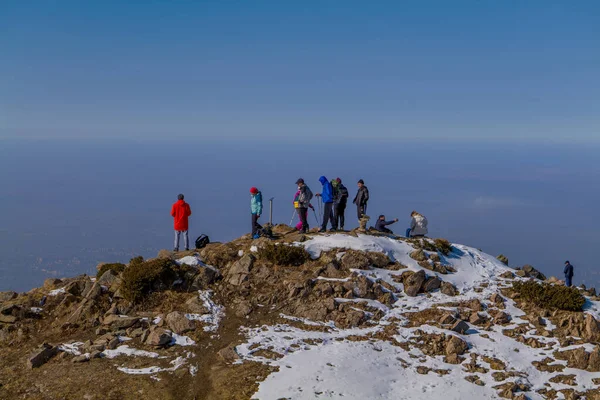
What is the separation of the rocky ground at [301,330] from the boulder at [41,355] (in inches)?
1.7

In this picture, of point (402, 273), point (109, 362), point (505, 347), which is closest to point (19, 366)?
point (109, 362)

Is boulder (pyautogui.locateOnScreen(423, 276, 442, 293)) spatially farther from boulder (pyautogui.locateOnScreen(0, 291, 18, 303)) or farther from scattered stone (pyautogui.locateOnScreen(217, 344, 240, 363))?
boulder (pyautogui.locateOnScreen(0, 291, 18, 303))

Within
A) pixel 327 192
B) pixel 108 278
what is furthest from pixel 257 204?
pixel 108 278

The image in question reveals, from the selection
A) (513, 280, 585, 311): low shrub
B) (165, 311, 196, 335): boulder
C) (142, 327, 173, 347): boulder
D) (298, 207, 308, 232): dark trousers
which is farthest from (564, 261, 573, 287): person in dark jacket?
(142, 327, 173, 347): boulder

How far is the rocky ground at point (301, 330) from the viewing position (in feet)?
40.4

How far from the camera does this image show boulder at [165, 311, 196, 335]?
15.0 m

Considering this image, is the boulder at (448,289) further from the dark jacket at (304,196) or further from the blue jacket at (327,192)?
the dark jacket at (304,196)

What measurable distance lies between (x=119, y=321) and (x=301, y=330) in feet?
21.1

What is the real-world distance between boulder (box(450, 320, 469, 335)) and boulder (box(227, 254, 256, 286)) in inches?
326

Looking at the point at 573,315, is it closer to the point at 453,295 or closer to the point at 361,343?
the point at 453,295

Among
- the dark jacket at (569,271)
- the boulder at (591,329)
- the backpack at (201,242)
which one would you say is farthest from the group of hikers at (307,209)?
the dark jacket at (569,271)

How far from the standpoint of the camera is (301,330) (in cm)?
1520

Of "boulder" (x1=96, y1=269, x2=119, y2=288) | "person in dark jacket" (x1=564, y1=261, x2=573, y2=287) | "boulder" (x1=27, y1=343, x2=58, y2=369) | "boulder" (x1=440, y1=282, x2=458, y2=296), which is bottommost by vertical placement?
"person in dark jacket" (x1=564, y1=261, x2=573, y2=287)

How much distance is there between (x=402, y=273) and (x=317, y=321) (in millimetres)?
5023
